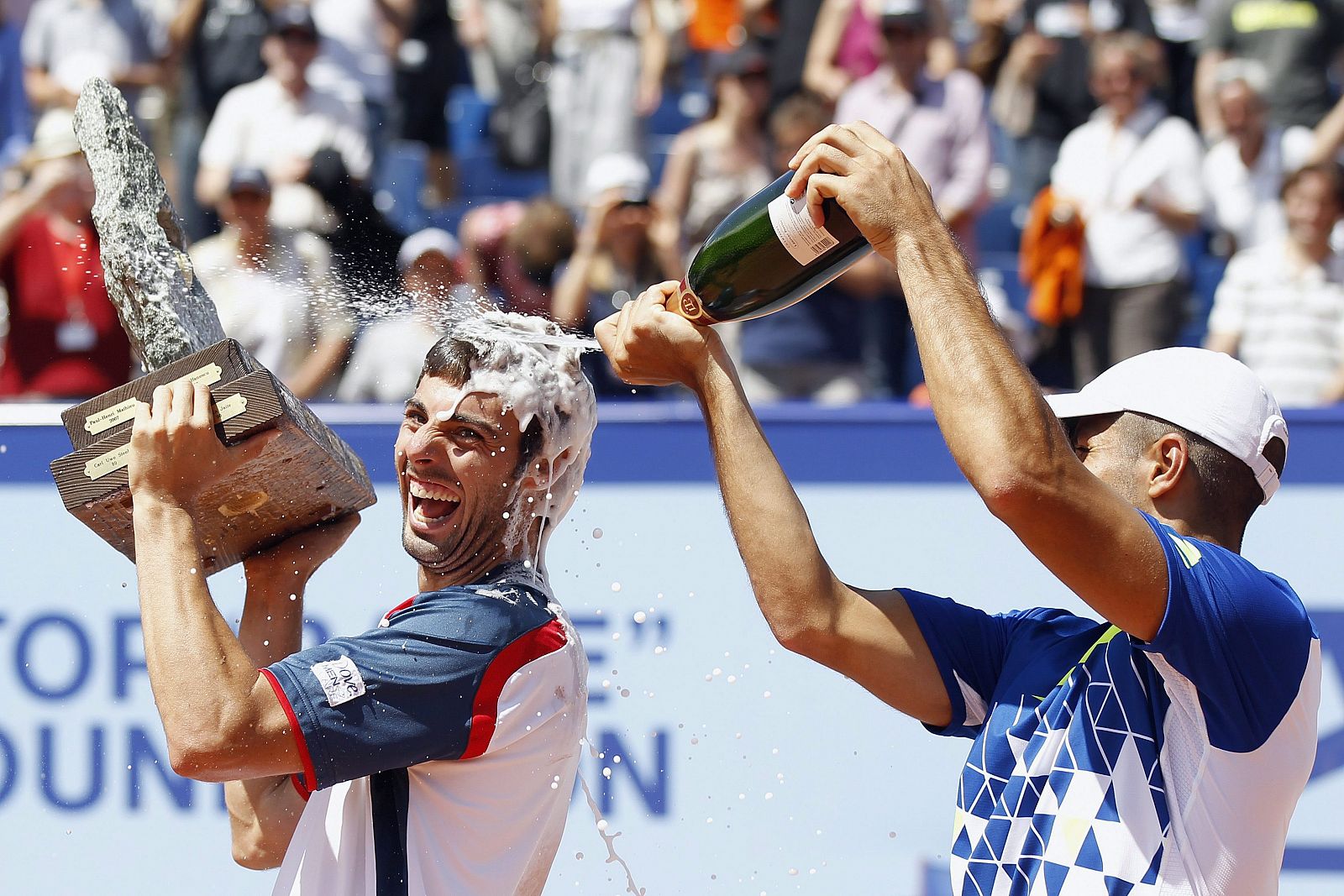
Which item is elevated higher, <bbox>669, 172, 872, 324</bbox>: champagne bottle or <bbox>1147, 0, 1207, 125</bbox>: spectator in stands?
<bbox>1147, 0, 1207, 125</bbox>: spectator in stands

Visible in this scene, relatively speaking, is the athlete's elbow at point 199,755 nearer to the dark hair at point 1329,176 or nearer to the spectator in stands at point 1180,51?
the dark hair at point 1329,176

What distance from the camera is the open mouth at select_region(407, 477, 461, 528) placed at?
2.77 m

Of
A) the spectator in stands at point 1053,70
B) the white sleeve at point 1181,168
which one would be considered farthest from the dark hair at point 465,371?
the spectator in stands at point 1053,70

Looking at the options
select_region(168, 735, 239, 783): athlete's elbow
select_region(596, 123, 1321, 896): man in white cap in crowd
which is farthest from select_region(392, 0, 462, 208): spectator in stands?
select_region(168, 735, 239, 783): athlete's elbow

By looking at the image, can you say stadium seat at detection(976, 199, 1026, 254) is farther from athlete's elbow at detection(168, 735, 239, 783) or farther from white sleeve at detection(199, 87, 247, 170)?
athlete's elbow at detection(168, 735, 239, 783)

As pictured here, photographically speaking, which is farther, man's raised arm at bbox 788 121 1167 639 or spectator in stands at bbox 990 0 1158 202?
spectator in stands at bbox 990 0 1158 202

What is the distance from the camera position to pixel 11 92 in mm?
9047

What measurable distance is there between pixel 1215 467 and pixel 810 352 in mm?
4218

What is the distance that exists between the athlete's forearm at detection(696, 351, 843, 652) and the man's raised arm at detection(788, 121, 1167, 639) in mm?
525

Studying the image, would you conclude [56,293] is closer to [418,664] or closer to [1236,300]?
[418,664]

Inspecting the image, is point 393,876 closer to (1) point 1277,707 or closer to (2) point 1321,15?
(1) point 1277,707

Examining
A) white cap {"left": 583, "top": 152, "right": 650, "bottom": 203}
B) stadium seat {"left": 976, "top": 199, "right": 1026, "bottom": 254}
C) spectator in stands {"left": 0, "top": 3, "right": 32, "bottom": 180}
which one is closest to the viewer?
white cap {"left": 583, "top": 152, "right": 650, "bottom": 203}

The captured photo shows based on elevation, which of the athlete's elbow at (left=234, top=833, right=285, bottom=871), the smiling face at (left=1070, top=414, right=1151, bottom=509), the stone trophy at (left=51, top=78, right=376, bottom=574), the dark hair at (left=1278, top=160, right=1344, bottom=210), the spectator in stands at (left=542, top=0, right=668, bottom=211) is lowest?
the athlete's elbow at (left=234, top=833, right=285, bottom=871)

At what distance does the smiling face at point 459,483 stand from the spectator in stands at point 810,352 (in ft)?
12.7
